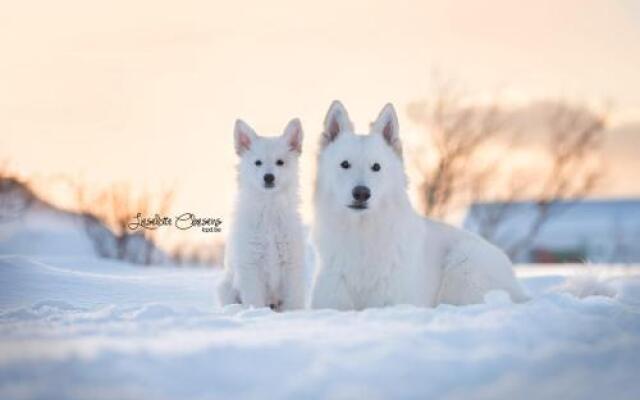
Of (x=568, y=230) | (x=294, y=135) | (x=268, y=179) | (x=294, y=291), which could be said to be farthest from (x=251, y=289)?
(x=568, y=230)

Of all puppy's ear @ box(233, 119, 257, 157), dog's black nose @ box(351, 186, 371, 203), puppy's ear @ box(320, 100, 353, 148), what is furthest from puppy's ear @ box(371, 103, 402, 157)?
puppy's ear @ box(233, 119, 257, 157)

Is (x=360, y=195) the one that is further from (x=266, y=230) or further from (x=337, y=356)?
(x=337, y=356)

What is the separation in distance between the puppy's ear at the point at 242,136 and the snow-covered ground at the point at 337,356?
312cm

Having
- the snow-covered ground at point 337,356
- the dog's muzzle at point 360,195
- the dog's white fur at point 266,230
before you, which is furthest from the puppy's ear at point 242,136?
the snow-covered ground at point 337,356

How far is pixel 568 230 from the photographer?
39281 mm

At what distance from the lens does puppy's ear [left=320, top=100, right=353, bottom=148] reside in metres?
6.45

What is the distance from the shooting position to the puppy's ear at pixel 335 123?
645 centimetres

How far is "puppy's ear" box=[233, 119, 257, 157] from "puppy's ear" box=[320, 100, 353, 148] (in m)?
1.36

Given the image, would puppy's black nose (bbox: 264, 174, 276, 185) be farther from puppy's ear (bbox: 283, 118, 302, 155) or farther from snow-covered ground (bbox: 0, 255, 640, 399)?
snow-covered ground (bbox: 0, 255, 640, 399)

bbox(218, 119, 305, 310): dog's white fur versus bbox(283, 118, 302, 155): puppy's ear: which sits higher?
bbox(283, 118, 302, 155): puppy's ear

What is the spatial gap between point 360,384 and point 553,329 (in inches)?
49.8

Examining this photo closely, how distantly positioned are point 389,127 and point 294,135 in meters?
1.48

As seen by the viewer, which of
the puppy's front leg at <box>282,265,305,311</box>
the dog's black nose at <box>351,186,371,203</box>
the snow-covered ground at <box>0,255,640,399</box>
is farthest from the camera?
the puppy's front leg at <box>282,265,305,311</box>

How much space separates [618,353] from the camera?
3.80m
